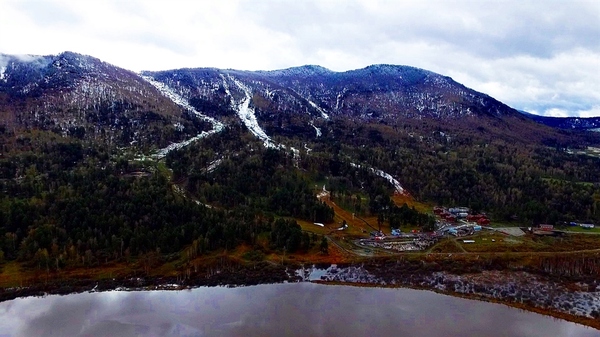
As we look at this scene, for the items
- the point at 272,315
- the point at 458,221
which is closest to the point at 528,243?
the point at 458,221

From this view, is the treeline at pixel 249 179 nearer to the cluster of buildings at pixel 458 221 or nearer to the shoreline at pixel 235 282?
the cluster of buildings at pixel 458 221

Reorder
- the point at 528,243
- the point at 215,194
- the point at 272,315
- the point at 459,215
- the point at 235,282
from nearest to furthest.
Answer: the point at 272,315, the point at 235,282, the point at 528,243, the point at 459,215, the point at 215,194

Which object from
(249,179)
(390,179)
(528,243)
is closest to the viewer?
(528,243)

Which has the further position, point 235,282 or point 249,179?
point 249,179

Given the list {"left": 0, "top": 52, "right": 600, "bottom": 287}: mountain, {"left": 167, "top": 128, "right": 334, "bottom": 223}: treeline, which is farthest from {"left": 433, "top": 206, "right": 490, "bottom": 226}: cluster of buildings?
{"left": 167, "top": 128, "right": 334, "bottom": 223}: treeline

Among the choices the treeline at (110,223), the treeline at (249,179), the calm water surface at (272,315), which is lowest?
the calm water surface at (272,315)

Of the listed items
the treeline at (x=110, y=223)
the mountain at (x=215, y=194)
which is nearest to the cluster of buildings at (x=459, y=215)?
the mountain at (x=215, y=194)

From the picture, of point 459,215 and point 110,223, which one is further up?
point 459,215

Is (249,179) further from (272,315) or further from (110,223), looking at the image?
(272,315)
